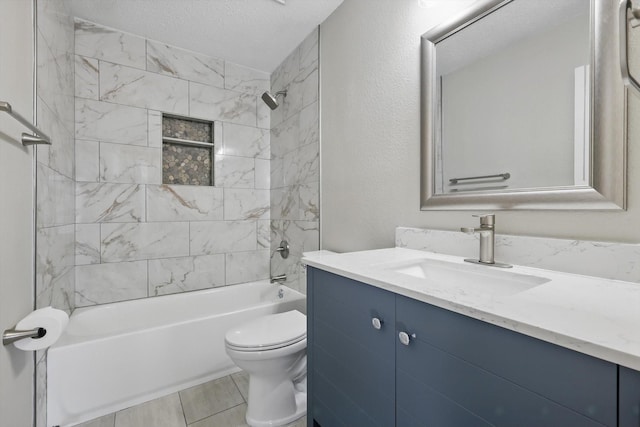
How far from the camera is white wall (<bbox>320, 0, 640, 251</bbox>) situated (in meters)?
1.24

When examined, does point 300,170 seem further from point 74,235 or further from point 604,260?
point 604,260

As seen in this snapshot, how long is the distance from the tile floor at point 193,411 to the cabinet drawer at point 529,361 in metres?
1.23

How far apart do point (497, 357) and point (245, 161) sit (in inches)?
102

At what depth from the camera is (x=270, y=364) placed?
1406mm

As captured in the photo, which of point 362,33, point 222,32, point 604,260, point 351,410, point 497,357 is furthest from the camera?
point 222,32

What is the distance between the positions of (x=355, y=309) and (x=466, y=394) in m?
0.38

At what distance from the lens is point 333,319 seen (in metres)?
1.02

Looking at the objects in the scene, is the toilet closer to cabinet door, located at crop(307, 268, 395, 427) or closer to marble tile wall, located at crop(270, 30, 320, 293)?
cabinet door, located at crop(307, 268, 395, 427)

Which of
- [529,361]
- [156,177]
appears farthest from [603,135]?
[156,177]

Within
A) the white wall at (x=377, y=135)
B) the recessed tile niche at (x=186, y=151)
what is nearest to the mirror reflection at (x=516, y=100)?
the white wall at (x=377, y=135)

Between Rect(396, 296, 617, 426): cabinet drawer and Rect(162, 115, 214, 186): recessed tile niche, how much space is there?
7.93 ft

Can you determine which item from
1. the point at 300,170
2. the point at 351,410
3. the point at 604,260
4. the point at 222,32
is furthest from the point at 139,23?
the point at 604,260

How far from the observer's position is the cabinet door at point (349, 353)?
2.66 ft

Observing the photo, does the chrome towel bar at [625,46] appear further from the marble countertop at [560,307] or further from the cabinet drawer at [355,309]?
the cabinet drawer at [355,309]
